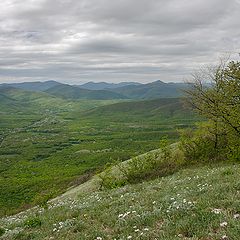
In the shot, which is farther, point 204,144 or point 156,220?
point 204,144

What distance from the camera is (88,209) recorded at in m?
15.6

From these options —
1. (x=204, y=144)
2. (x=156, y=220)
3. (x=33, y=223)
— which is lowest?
(x=204, y=144)

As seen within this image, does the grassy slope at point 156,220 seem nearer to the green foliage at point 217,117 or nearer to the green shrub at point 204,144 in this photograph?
the green foliage at point 217,117

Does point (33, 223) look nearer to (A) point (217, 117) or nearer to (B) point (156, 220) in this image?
(B) point (156, 220)

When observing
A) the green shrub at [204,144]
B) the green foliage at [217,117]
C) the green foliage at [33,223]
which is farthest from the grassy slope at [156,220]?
the green shrub at [204,144]

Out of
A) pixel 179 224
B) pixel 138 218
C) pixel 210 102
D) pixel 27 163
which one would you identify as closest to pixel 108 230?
pixel 138 218

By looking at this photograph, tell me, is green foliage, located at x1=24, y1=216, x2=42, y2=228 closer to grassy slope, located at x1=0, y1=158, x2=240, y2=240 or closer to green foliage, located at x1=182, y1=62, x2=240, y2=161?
grassy slope, located at x1=0, y1=158, x2=240, y2=240

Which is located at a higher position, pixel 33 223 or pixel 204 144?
pixel 33 223

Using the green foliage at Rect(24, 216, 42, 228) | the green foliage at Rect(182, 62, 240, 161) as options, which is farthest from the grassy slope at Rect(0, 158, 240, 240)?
the green foliage at Rect(182, 62, 240, 161)

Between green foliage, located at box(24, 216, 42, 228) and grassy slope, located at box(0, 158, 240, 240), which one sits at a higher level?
grassy slope, located at box(0, 158, 240, 240)

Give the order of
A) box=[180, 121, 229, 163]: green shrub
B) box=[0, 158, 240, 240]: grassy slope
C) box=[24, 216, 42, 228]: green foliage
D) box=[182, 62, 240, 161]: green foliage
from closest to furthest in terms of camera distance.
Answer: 1. box=[0, 158, 240, 240]: grassy slope
2. box=[24, 216, 42, 228]: green foliage
3. box=[182, 62, 240, 161]: green foliage
4. box=[180, 121, 229, 163]: green shrub

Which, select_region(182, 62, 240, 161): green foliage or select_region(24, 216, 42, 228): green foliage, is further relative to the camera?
select_region(182, 62, 240, 161): green foliage

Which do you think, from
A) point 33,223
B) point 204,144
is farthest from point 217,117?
point 33,223

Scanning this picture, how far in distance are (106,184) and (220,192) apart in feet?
78.4
